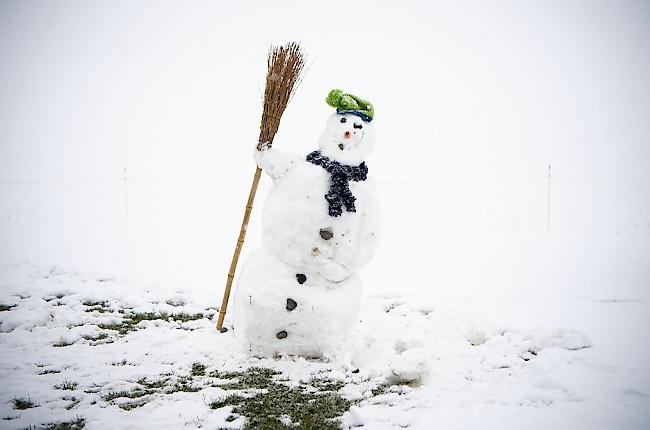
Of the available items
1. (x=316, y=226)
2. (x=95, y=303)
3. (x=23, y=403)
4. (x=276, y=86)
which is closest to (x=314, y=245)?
(x=316, y=226)

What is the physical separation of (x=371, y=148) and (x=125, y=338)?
285cm

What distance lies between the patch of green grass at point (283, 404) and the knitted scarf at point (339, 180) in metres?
1.38

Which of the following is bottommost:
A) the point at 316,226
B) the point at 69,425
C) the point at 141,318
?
the point at 69,425

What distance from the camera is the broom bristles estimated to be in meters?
4.07

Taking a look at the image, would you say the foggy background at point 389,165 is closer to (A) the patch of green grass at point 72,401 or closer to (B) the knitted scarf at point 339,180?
(B) the knitted scarf at point 339,180

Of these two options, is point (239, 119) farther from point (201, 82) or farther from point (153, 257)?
point (153, 257)

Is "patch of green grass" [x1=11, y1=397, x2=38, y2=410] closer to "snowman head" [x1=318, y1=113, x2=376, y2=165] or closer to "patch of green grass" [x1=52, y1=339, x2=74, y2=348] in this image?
"patch of green grass" [x1=52, y1=339, x2=74, y2=348]

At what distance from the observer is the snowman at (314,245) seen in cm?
370

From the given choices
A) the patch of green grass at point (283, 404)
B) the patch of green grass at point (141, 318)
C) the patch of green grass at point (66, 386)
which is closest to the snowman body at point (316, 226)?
the patch of green grass at point (283, 404)

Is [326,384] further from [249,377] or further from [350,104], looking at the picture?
[350,104]

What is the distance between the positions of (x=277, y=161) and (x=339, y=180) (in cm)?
60

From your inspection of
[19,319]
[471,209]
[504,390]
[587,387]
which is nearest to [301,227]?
[504,390]

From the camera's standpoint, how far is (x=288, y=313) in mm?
3701

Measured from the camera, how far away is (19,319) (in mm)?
4242
